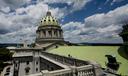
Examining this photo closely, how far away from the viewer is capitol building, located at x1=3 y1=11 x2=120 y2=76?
11.3 meters

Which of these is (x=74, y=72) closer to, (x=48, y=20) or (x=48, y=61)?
(x=48, y=61)

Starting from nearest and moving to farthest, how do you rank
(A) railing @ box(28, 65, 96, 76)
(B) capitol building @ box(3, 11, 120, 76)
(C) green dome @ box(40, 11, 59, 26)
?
1. (A) railing @ box(28, 65, 96, 76)
2. (B) capitol building @ box(3, 11, 120, 76)
3. (C) green dome @ box(40, 11, 59, 26)

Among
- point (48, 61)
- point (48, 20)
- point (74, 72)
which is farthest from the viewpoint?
point (48, 20)

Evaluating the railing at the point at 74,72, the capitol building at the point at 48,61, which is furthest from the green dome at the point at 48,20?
the railing at the point at 74,72

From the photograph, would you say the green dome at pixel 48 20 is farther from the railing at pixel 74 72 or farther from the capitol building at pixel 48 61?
the railing at pixel 74 72

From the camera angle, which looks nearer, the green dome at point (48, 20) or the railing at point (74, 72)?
the railing at point (74, 72)

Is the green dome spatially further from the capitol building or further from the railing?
the railing

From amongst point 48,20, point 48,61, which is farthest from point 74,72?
point 48,20

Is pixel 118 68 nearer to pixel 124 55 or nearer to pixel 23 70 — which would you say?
pixel 124 55

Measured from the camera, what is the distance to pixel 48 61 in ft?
86.7

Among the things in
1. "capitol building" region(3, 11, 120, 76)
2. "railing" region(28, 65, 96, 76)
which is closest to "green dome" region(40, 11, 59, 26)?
"capitol building" region(3, 11, 120, 76)

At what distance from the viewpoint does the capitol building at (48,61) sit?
446 inches

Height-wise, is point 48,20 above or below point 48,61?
above

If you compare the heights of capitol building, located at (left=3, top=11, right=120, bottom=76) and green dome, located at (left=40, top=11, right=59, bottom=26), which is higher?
green dome, located at (left=40, top=11, right=59, bottom=26)
